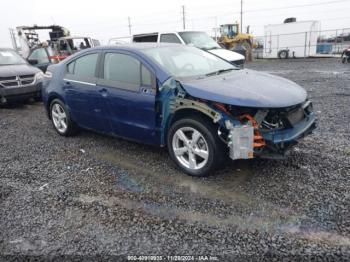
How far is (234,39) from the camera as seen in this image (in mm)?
25484

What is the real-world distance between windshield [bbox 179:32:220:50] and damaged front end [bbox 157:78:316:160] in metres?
7.78

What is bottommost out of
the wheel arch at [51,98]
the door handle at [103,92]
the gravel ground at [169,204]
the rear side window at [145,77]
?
the gravel ground at [169,204]

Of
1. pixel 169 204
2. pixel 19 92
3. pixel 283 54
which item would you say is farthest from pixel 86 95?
pixel 283 54

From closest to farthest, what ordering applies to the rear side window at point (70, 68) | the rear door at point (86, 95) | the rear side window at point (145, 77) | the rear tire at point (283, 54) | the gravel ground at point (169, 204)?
the gravel ground at point (169, 204), the rear side window at point (145, 77), the rear door at point (86, 95), the rear side window at point (70, 68), the rear tire at point (283, 54)

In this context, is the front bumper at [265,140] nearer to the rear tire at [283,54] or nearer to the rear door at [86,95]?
the rear door at [86,95]

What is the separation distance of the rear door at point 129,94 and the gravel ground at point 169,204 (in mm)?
487

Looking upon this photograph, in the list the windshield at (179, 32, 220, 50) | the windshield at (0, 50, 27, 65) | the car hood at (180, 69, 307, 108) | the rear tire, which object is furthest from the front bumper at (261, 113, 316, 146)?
the rear tire

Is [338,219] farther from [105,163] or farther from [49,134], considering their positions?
[49,134]

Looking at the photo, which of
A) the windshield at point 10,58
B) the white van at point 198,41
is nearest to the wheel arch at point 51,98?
the windshield at point 10,58

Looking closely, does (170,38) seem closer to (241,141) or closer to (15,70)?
(15,70)

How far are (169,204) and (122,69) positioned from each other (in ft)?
6.89

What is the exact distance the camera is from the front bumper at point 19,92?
8141 millimetres

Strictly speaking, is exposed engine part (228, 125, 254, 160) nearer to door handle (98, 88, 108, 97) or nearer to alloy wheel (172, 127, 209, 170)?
alloy wheel (172, 127, 209, 170)

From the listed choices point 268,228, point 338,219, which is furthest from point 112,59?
point 338,219
